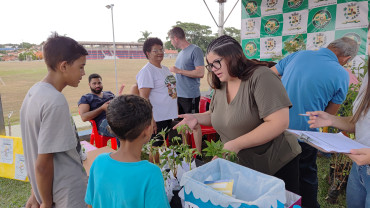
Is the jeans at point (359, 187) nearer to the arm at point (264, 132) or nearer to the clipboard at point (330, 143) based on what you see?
the clipboard at point (330, 143)

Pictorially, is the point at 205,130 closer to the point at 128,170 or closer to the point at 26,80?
the point at 128,170

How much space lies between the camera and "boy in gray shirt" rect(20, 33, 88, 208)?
106 centimetres

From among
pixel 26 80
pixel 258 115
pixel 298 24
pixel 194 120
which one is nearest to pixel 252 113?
pixel 258 115

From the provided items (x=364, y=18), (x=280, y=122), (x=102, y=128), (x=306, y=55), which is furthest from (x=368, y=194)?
(x=364, y=18)

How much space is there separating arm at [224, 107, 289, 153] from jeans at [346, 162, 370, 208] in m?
0.45

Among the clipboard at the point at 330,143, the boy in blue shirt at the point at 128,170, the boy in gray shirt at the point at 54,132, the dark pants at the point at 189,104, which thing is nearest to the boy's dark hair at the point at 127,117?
the boy in blue shirt at the point at 128,170

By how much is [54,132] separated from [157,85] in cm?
165

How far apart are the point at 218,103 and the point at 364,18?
3353 mm

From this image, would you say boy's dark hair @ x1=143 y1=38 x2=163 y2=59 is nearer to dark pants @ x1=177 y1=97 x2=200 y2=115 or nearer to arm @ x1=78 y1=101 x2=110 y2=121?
arm @ x1=78 y1=101 x2=110 y2=121

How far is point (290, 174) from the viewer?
1.32 metres

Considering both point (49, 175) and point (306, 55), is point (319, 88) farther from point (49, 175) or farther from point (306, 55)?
point (49, 175)

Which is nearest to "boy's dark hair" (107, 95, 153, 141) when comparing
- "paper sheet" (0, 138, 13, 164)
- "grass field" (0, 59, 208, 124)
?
→ "grass field" (0, 59, 208, 124)

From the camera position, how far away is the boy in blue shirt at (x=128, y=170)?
2.76 ft

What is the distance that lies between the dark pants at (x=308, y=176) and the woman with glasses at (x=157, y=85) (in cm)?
139
